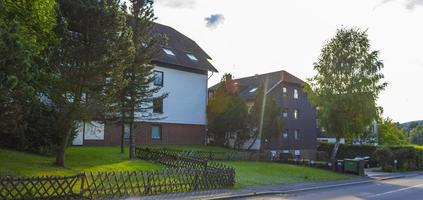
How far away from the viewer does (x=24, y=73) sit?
12.8 meters

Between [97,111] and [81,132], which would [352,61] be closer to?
[81,132]

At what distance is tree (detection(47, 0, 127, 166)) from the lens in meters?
18.5

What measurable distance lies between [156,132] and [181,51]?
8.16 meters

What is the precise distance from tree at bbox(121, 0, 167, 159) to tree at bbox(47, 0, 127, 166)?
5790 millimetres

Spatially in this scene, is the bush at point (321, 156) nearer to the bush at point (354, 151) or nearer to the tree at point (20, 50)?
the bush at point (354, 151)

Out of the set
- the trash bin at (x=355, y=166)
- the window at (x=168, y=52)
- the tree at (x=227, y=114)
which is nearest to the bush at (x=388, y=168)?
the trash bin at (x=355, y=166)

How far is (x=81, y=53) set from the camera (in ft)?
61.0

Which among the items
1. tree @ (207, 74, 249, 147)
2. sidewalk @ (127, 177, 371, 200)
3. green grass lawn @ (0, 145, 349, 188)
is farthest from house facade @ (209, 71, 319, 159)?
sidewalk @ (127, 177, 371, 200)

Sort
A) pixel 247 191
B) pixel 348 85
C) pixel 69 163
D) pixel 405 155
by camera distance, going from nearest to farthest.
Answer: pixel 247 191
pixel 69 163
pixel 348 85
pixel 405 155

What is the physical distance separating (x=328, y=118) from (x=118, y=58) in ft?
75.7

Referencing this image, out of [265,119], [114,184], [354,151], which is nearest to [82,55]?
[114,184]

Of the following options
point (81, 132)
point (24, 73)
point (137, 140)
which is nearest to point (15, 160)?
point (24, 73)

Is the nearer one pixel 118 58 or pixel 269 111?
pixel 118 58

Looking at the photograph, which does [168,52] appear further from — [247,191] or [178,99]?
[247,191]
